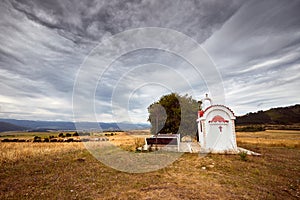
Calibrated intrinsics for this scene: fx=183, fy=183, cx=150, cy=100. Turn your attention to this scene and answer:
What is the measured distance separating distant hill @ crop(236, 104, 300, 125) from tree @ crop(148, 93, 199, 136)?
81783mm

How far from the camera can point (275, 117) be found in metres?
115

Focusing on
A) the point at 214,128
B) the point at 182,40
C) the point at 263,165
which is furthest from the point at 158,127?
the point at 263,165

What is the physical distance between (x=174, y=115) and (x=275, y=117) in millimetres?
112903

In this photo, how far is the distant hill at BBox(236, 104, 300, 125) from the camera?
102938mm

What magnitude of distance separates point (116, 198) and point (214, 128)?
1514cm

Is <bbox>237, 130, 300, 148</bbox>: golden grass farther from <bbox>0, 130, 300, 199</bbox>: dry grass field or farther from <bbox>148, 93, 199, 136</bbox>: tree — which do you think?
<bbox>0, 130, 300, 199</bbox>: dry grass field

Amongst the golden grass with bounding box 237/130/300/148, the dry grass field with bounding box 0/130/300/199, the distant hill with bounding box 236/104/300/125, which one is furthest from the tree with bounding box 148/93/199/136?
the distant hill with bounding box 236/104/300/125

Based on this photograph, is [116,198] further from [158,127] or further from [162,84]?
[158,127]

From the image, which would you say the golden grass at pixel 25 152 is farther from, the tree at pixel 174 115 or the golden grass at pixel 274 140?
the golden grass at pixel 274 140

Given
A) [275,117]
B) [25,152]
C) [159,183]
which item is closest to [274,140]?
[159,183]

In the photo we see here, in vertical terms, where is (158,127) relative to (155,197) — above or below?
above

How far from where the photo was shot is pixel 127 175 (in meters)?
11.0

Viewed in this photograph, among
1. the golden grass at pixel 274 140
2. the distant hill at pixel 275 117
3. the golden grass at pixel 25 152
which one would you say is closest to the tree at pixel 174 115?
the golden grass at pixel 274 140

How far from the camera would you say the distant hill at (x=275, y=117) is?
102938mm
